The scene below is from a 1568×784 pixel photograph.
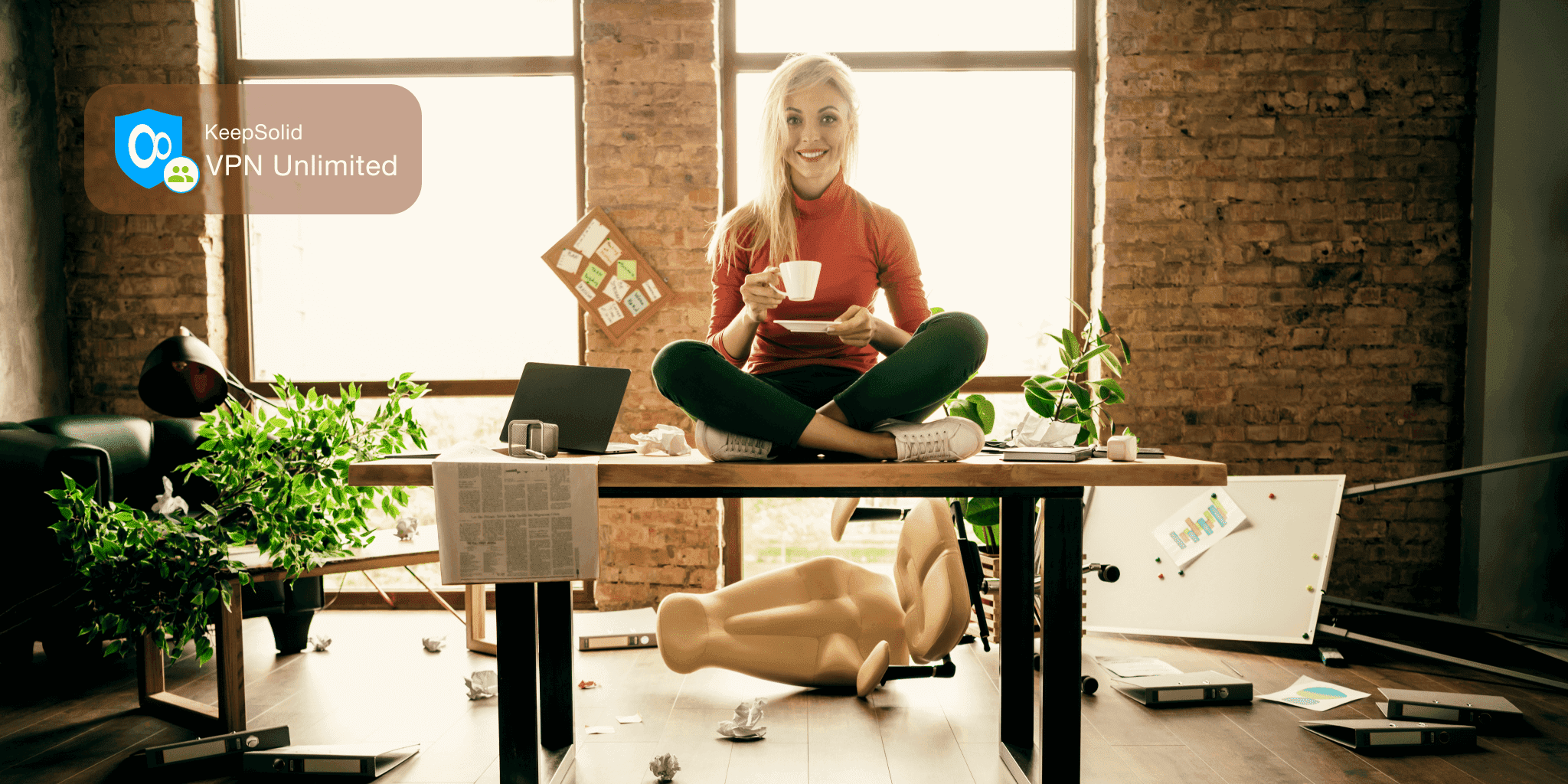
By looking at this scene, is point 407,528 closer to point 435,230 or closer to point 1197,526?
point 435,230

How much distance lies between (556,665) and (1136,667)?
1730 millimetres

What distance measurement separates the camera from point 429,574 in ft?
11.5

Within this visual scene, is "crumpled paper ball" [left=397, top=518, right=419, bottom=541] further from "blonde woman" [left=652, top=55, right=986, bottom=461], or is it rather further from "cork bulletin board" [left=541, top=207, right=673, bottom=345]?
"blonde woman" [left=652, top=55, right=986, bottom=461]

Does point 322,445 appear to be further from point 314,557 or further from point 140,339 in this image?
point 140,339

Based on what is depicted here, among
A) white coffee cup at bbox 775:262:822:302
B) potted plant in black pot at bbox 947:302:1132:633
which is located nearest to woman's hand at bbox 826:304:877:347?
white coffee cup at bbox 775:262:822:302

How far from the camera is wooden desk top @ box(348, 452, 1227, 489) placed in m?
1.45

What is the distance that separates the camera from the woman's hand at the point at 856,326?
1.56 m

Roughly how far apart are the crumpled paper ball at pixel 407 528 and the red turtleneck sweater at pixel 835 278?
1.47 m

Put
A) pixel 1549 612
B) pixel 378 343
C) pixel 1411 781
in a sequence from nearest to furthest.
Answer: pixel 1411 781, pixel 1549 612, pixel 378 343

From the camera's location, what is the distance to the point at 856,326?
5.20 feet

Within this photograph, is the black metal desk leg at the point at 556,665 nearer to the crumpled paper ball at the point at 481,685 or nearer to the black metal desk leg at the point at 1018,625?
the crumpled paper ball at the point at 481,685

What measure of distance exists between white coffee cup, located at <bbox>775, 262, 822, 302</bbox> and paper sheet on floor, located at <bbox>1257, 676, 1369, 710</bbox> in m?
1.88

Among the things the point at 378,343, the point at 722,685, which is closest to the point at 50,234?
the point at 378,343

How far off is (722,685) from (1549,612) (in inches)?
117
